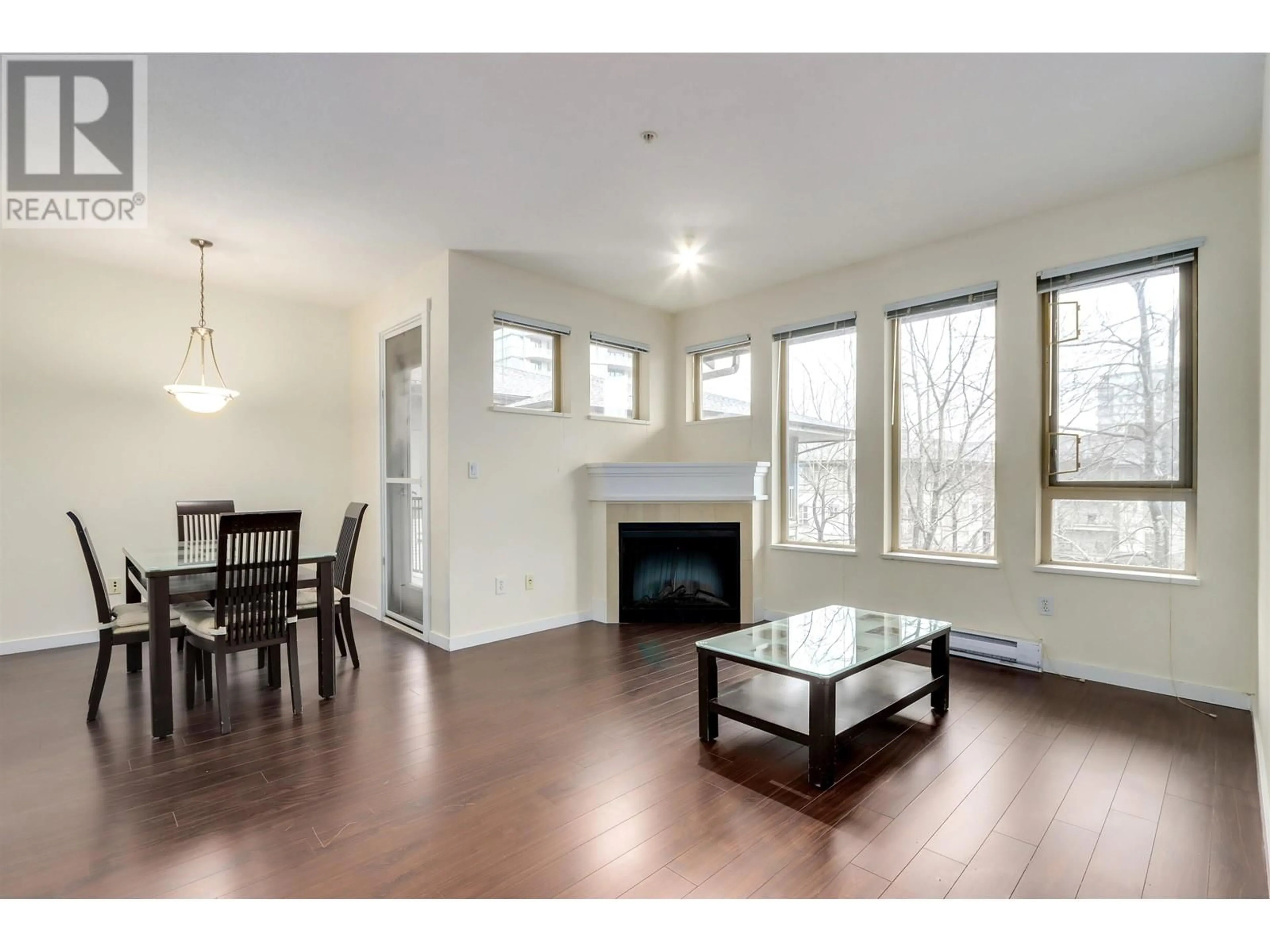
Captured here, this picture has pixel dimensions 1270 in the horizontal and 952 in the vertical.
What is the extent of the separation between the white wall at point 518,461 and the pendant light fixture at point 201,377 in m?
1.40

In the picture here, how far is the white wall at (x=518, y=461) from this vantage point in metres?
4.06

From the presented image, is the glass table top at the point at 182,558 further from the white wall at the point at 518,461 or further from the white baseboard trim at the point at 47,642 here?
the white wall at the point at 518,461

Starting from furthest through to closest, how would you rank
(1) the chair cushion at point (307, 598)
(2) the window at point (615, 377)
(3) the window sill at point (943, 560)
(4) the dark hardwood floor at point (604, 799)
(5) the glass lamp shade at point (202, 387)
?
(2) the window at point (615, 377) → (3) the window sill at point (943, 560) → (5) the glass lamp shade at point (202, 387) → (1) the chair cushion at point (307, 598) → (4) the dark hardwood floor at point (604, 799)

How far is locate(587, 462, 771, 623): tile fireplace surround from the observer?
4.66m

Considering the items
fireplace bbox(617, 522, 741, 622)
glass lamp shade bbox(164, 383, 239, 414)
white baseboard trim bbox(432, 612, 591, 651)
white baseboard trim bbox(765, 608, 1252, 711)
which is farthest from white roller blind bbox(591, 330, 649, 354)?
white baseboard trim bbox(765, 608, 1252, 711)

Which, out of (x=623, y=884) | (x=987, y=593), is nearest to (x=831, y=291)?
(x=987, y=593)

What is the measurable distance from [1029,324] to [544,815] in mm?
3622

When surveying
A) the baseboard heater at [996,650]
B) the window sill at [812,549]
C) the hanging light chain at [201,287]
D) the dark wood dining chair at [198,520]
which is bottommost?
the baseboard heater at [996,650]

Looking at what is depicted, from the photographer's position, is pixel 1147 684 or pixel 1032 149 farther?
pixel 1147 684

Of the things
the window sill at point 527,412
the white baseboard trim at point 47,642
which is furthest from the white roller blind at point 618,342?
the white baseboard trim at point 47,642

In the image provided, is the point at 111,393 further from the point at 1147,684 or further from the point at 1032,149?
the point at 1147,684

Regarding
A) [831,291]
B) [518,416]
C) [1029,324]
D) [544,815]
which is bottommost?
[544,815]

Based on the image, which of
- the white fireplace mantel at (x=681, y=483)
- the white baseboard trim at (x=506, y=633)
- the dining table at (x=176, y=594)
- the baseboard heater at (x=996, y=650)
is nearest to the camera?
the dining table at (x=176, y=594)
